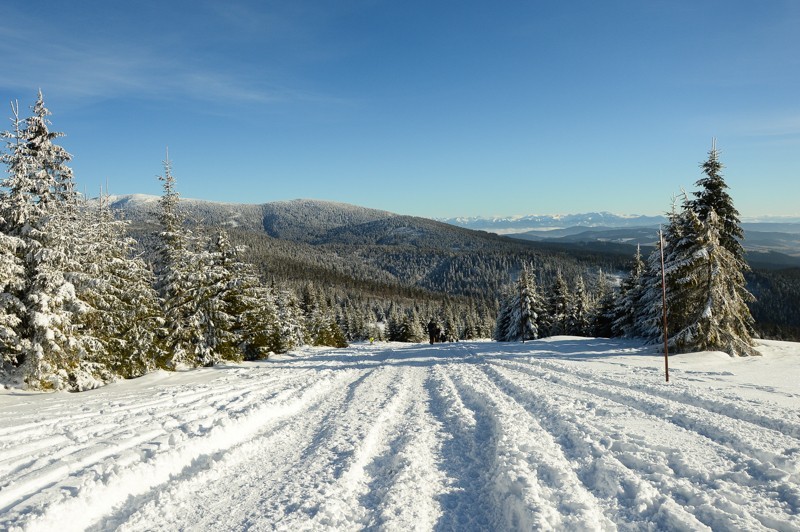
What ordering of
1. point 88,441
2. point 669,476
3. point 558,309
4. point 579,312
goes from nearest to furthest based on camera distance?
point 669,476
point 88,441
point 579,312
point 558,309

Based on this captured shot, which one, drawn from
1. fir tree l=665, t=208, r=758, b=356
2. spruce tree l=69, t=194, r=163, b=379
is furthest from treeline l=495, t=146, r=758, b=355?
spruce tree l=69, t=194, r=163, b=379

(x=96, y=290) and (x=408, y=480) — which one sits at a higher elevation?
(x=96, y=290)

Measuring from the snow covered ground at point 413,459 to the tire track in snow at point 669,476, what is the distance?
0.02 meters

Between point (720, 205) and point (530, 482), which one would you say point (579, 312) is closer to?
point (720, 205)

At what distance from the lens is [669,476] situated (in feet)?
18.2

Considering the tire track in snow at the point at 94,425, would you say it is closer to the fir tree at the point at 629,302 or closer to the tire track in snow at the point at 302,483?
the tire track in snow at the point at 302,483

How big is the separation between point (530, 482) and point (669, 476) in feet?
6.10

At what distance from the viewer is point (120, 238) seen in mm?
22062

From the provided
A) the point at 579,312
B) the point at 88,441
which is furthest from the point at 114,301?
the point at 579,312

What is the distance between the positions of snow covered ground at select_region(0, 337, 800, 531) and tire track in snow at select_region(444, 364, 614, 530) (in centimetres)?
3

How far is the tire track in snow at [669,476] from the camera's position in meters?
4.57

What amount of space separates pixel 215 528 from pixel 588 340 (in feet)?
92.4

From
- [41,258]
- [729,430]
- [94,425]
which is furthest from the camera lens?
[41,258]

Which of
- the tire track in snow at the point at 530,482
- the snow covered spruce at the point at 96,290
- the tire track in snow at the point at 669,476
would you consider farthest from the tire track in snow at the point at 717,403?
the snow covered spruce at the point at 96,290
